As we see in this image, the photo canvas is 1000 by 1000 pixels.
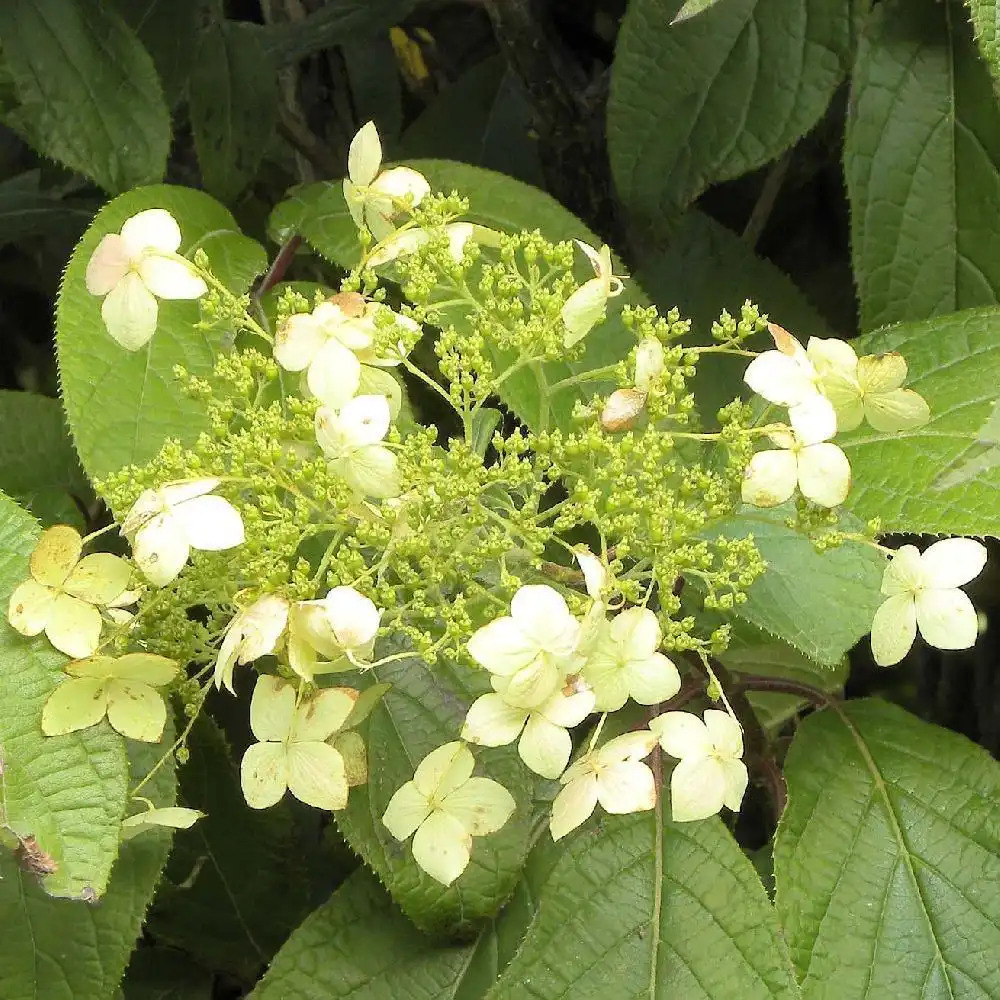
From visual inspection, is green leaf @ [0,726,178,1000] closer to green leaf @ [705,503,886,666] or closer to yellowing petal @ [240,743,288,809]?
yellowing petal @ [240,743,288,809]

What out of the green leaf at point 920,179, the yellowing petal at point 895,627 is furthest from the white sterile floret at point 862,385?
the green leaf at point 920,179

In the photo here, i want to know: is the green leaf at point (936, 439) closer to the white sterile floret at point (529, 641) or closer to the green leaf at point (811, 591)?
the green leaf at point (811, 591)

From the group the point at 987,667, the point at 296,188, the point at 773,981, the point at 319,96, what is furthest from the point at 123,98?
the point at 987,667

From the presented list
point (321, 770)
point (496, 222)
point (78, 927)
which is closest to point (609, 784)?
point (321, 770)

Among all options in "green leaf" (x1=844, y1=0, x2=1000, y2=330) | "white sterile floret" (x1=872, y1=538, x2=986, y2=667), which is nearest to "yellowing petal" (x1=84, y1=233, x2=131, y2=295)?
"white sterile floret" (x1=872, y1=538, x2=986, y2=667)

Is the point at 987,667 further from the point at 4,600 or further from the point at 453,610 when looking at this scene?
the point at 4,600
